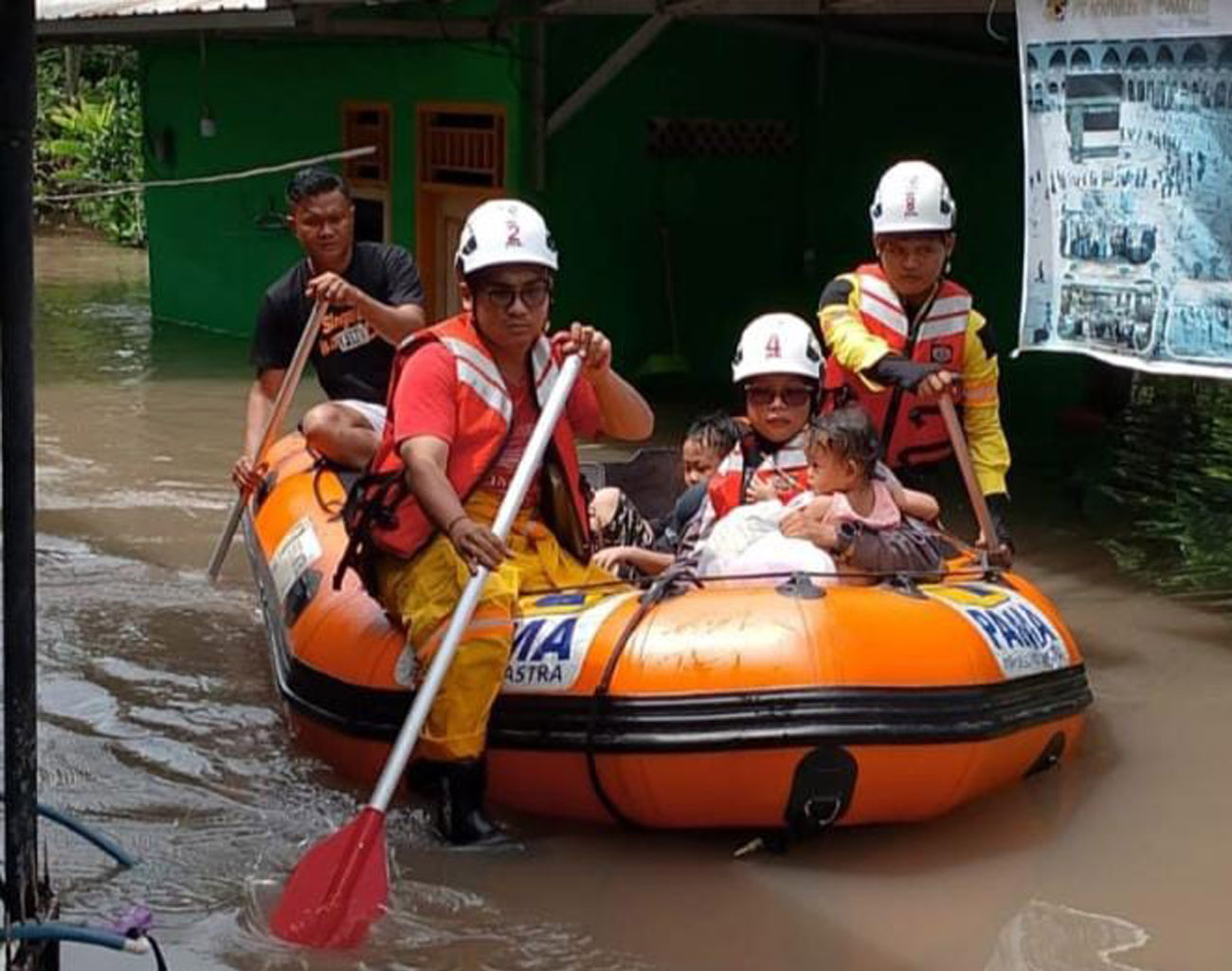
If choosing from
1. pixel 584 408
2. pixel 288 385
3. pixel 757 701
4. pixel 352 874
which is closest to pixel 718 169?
pixel 288 385

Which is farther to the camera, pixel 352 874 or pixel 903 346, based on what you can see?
pixel 903 346

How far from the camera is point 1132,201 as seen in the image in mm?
6238

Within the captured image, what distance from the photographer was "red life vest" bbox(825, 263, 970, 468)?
16.6 feet

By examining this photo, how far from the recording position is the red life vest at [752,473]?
15.8 feet

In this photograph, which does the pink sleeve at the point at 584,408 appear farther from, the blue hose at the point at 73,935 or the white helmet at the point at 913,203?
the blue hose at the point at 73,935

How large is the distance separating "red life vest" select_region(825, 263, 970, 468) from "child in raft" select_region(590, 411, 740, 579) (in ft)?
1.33

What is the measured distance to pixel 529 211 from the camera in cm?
424

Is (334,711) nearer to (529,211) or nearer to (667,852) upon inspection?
(667,852)

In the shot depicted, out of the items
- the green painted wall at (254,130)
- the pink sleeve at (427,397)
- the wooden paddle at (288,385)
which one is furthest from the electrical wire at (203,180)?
the pink sleeve at (427,397)

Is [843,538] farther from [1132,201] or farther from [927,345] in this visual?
[1132,201]

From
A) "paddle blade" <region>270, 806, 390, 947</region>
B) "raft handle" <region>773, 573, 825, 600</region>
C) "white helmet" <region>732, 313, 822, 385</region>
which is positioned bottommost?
"paddle blade" <region>270, 806, 390, 947</region>

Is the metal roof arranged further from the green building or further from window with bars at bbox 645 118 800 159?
window with bars at bbox 645 118 800 159

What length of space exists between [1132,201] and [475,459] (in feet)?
10.0

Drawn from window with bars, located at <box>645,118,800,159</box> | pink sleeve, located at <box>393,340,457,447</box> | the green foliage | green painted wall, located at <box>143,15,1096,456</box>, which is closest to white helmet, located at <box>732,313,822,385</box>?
pink sleeve, located at <box>393,340,457,447</box>
